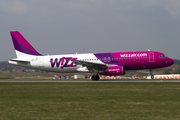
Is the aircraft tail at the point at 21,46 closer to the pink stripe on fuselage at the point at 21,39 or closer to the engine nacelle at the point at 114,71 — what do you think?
the pink stripe on fuselage at the point at 21,39

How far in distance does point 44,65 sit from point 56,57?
2636mm

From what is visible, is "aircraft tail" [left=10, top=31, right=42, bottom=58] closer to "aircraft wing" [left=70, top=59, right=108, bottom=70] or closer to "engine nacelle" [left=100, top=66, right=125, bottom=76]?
"aircraft wing" [left=70, top=59, right=108, bottom=70]

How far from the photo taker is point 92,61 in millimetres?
42656

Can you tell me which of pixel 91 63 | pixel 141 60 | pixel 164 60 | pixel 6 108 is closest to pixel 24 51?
pixel 91 63

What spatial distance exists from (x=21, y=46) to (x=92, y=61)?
13594mm

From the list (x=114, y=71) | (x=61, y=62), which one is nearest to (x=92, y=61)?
(x=114, y=71)

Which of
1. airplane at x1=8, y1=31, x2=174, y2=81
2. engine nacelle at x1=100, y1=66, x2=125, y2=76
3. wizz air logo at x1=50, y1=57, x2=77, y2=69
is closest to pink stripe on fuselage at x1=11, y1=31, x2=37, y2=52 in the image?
airplane at x1=8, y1=31, x2=174, y2=81

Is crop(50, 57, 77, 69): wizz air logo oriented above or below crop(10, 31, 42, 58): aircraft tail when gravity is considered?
below

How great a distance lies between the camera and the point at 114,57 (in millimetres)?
41312

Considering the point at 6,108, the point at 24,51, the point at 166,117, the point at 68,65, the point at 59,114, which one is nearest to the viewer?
the point at 166,117

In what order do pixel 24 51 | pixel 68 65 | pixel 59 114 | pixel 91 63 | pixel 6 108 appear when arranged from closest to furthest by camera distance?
pixel 59 114 → pixel 6 108 → pixel 91 63 → pixel 68 65 → pixel 24 51

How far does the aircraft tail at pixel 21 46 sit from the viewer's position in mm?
46531

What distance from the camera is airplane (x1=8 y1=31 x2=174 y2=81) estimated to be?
133 ft

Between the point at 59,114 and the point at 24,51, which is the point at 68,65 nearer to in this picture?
the point at 24,51
